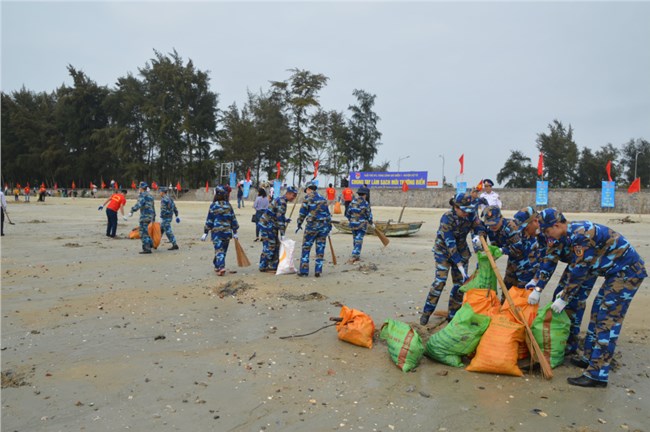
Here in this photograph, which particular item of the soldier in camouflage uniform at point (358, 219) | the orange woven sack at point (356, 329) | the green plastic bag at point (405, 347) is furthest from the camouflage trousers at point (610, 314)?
the soldier in camouflage uniform at point (358, 219)

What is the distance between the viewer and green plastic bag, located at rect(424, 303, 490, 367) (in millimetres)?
4410

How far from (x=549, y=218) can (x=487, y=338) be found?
1.27m

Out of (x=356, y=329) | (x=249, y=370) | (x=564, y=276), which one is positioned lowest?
(x=249, y=370)

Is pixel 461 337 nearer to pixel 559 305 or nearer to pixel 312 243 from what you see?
pixel 559 305

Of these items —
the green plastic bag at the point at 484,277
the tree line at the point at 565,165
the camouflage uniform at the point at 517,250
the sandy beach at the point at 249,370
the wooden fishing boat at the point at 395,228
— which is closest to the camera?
the sandy beach at the point at 249,370

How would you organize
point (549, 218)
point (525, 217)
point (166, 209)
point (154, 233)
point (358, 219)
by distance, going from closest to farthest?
point (549, 218) < point (525, 217) < point (358, 219) < point (154, 233) < point (166, 209)

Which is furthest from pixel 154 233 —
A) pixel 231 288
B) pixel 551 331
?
pixel 551 331

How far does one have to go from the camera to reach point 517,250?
5.27 metres

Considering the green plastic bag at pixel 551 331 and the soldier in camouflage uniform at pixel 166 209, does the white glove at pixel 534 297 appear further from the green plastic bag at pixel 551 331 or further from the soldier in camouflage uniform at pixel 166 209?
the soldier in camouflage uniform at pixel 166 209

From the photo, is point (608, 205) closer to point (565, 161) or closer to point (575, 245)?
point (565, 161)

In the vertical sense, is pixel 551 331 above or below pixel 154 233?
below

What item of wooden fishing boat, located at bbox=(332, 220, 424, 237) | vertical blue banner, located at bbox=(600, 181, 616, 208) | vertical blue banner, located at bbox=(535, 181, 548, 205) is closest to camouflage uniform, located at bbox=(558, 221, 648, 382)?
wooden fishing boat, located at bbox=(332, 220, 424, 237)

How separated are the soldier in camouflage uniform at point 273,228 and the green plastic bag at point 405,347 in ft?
15.7

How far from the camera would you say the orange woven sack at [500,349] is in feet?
13.8
